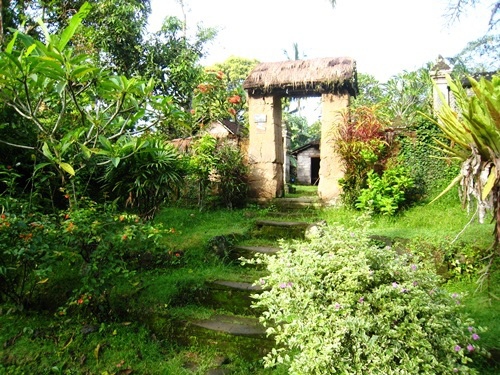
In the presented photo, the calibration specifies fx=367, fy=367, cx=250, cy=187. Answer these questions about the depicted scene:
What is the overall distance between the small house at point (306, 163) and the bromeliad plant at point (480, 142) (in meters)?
16.3

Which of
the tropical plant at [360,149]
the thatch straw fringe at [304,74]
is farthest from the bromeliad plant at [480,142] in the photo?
the thatch straw fringe at [304,74]

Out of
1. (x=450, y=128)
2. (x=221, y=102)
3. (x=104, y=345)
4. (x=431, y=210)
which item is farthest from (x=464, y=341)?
(x=221, y=102)

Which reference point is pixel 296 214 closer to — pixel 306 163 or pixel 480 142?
pixel 480 142

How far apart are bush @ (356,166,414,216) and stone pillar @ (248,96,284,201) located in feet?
5.73

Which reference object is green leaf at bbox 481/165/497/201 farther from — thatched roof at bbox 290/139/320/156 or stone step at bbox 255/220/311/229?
thatched roof at bbox 290/139/320/156

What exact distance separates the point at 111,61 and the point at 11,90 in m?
8.87

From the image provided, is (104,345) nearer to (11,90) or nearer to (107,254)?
(107,254)

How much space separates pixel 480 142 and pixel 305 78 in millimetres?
4442

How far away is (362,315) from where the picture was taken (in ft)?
6.75

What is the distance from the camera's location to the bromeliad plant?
6.56 ft

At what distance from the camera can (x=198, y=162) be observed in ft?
19.7

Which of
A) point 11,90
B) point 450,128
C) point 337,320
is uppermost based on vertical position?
point 11,90

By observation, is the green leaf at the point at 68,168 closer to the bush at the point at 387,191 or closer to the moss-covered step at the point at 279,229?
the moss-covered step at the point at 279,229

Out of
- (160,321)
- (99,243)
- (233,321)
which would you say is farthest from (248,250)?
(99,243)
